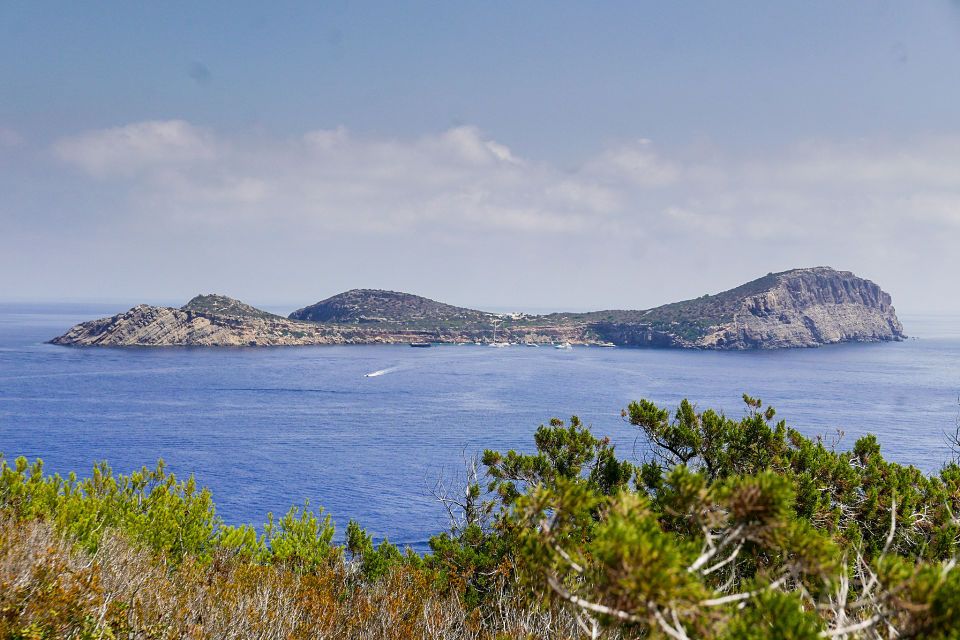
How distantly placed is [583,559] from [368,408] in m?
75.1

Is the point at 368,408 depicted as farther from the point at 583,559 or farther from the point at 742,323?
the point at 742,323

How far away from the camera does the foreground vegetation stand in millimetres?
3199

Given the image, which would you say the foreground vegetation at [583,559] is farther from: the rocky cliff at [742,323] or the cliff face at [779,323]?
the cliff face at [779,323]

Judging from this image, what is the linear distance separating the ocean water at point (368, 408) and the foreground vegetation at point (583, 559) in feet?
16.0

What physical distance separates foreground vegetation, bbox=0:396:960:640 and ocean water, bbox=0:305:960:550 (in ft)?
16.0

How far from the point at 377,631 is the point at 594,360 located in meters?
129

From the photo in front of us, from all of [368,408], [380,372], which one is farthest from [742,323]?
[368,408]

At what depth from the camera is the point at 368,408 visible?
254 feet

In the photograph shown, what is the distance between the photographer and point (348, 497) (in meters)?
45.5

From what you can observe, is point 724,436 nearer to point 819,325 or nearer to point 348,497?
point 348,497

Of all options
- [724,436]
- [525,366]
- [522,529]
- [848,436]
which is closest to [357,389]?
[525,366]

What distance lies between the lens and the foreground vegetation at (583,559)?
3199 millimetres

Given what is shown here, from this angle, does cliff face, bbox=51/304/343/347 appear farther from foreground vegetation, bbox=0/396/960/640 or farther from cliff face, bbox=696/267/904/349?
foreground vegetation, bbox=0/396/960/640

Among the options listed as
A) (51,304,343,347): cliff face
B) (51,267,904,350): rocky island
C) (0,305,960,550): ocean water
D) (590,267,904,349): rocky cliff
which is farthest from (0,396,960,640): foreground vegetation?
(590,267,904,349): rocky cliff
